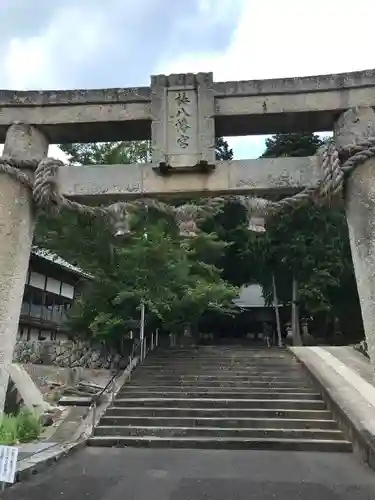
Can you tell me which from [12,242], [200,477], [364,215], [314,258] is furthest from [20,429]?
[314,258]

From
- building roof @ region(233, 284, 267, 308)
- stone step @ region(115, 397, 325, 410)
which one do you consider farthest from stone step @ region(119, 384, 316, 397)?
building roof @ region(233, 284, 267, 308)

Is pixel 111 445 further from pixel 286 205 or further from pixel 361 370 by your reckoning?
pixel 361 370

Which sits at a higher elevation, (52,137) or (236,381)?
(52,137)

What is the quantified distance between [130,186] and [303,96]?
2566mm

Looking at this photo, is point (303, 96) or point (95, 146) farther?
point (95, 146)

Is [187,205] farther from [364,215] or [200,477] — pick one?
[200,477]

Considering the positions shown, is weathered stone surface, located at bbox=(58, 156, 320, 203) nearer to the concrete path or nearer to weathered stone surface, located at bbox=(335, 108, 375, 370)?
weathered stone surface, located at bbox=(335, 108, 375, 370)

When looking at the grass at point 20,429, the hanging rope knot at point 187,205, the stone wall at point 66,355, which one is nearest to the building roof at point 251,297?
the stone wall at point 66,355

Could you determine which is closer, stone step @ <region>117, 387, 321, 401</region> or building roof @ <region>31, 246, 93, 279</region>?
stone step @ <region>117, 387, 321, 401</region>

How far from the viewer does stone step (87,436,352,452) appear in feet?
27.6

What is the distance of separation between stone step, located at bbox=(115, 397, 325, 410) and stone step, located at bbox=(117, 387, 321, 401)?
12.4 inches

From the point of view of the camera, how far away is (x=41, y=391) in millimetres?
11633

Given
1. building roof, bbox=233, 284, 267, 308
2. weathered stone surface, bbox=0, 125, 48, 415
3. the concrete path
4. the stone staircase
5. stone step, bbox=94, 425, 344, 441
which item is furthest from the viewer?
building roof, bbox=233, 284, 267, 308

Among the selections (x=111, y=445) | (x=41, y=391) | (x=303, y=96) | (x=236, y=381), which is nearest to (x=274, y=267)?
(x=236, y=381)
